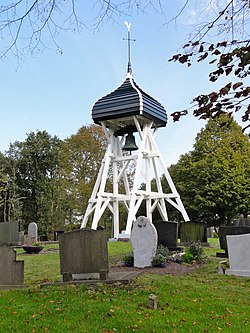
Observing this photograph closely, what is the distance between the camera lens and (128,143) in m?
30.5

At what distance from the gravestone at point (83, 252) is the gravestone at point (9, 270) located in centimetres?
101

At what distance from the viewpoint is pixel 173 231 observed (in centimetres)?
1683

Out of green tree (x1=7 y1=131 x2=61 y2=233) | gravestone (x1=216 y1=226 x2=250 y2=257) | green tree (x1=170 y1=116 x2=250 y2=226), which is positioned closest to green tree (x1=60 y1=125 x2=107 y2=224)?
green tree (x1=7 y1=131 x2=61 y2=233)

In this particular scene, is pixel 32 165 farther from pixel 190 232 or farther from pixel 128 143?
pixel 190 232

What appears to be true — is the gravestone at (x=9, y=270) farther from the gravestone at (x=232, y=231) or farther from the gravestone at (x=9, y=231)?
the gravestone at (x=9, y=231)

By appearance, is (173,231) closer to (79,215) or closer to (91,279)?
(91,279)

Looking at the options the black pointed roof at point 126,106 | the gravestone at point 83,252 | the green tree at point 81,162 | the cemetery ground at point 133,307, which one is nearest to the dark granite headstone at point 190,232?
the black pointed roof at point 126,106

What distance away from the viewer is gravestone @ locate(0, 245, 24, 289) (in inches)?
391

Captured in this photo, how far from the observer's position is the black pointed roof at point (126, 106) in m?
29.4

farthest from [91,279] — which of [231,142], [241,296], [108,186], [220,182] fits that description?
[231,142]

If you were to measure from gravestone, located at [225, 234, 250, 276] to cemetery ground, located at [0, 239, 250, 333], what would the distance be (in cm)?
115

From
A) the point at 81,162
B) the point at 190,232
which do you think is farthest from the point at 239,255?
the point at 81,162

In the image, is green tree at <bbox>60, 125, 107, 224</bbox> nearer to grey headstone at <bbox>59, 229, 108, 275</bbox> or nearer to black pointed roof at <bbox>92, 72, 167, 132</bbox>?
black pointed roof at <bbox>92, 72, 167, 132</bbox>

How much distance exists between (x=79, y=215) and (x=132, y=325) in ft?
116
